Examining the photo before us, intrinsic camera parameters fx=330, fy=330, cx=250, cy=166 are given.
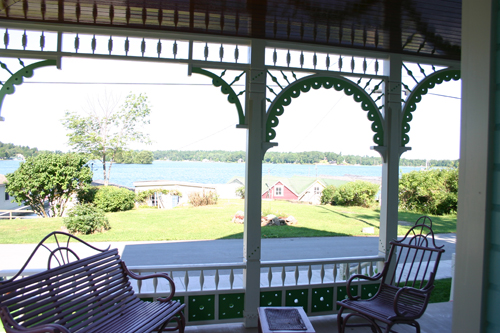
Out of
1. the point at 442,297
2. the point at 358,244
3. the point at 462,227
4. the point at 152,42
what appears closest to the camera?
the point at 462,227

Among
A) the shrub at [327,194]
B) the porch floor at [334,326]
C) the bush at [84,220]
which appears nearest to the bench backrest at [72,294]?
the porch floor at [334,326]

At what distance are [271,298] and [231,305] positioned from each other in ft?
1.34

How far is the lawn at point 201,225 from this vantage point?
11602mm

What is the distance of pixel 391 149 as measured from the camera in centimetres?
358

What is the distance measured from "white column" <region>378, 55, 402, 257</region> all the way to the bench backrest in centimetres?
263

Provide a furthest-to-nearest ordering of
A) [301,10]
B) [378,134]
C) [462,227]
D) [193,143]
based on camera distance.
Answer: [193,143] → [378,134] → [301,10] → [462,227]

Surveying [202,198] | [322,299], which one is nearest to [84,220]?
[202,198]

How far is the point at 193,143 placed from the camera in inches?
1318

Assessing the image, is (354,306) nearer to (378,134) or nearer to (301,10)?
(378,134)

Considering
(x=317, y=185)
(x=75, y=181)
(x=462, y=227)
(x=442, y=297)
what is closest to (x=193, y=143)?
(x=317, y=185)

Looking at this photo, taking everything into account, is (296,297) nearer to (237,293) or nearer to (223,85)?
(237,293)

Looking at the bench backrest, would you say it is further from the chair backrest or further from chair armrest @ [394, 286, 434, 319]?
the chair backrest

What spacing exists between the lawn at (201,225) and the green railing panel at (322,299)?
28.1 ft

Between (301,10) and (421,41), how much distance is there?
1434 mm
